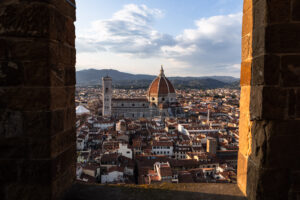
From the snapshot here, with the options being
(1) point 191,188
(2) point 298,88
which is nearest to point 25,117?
(1) point 191,188

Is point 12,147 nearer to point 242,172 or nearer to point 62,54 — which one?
point 62,54

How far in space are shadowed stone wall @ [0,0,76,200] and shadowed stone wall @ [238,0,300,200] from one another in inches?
56.8

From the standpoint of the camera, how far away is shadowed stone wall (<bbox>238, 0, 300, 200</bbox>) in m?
1.47

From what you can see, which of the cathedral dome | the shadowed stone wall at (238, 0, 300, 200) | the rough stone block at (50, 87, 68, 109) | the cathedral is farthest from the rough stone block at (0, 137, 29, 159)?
the cathedral dome

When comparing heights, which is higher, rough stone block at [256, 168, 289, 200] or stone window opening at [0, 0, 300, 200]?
stone window opening at [0, 0, 300, 200]

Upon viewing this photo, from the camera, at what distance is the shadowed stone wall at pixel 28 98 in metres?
1.46

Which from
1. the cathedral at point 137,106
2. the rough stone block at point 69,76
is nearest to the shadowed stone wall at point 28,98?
the rough stone block at point 69,76

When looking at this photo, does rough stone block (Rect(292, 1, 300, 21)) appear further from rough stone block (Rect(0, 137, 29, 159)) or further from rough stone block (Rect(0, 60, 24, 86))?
rough stone block (Rect(0, 137, 29, 159))

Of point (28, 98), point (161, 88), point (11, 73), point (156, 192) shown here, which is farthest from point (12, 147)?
point (161, 88)

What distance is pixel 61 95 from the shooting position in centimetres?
167

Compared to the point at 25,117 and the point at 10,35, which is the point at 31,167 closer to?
the point at 25,117

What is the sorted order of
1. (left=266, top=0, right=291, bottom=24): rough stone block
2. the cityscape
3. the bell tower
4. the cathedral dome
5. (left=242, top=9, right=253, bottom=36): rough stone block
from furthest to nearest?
the cathedral dome < the bell tower < the cityscape < (left=242, top=9, right=253, bottom=36): rough stone block < (left=266, top=0, right=291, bottom=24): rough stone block

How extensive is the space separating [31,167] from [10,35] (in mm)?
904

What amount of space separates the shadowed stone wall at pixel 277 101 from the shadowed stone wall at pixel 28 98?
144 centimetres
